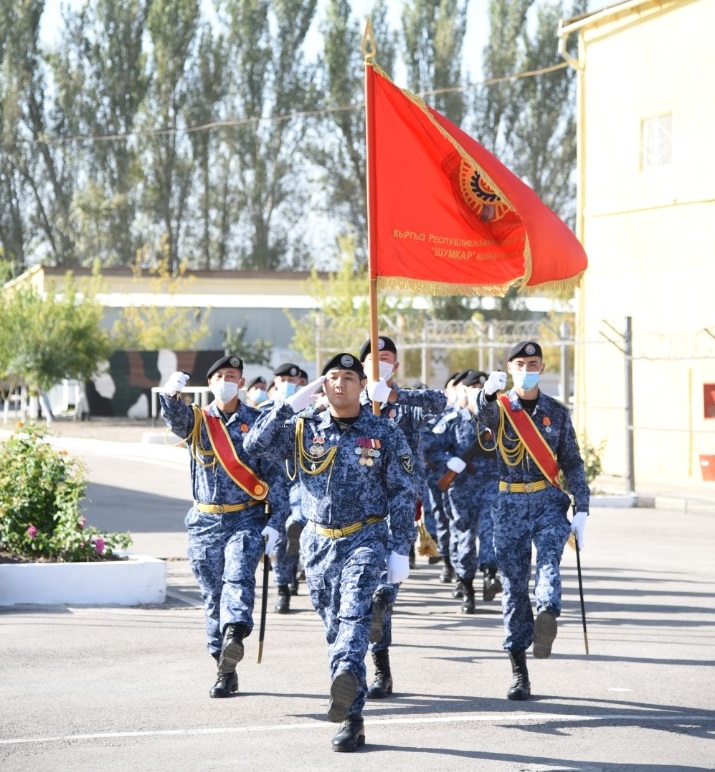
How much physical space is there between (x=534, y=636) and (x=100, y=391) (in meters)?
40.0

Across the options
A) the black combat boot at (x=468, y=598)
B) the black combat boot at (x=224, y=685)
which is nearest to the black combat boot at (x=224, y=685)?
the black combat boot at (x=224, y=685)

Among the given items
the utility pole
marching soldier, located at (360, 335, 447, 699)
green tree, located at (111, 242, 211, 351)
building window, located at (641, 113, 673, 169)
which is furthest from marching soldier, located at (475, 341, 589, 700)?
green tree, located at (111, 242, 211, 351)

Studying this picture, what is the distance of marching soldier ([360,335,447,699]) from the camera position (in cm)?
740

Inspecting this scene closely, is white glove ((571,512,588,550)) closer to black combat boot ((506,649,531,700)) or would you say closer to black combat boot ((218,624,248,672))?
black combat boot ((506,649,531,700))

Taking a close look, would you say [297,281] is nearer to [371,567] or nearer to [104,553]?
[104,553]

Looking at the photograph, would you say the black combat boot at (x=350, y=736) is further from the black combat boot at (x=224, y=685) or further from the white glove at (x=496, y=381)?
the white glove at (x=496, y=381)

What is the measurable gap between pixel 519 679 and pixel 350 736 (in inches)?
61.2

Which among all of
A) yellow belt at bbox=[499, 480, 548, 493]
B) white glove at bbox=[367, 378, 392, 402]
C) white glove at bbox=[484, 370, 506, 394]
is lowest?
yellow belt at bbox=[499, 480, 548, 493]

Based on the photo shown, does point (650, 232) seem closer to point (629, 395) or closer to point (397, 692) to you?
point (629, 395)

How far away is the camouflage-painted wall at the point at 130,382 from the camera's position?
46.2 metres

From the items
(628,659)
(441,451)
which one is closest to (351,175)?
(441,451)

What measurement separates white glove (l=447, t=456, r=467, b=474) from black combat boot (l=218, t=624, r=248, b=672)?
444 centimetres

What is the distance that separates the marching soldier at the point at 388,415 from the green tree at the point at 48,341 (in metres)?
33.5

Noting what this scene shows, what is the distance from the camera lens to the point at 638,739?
6883 millimetres
